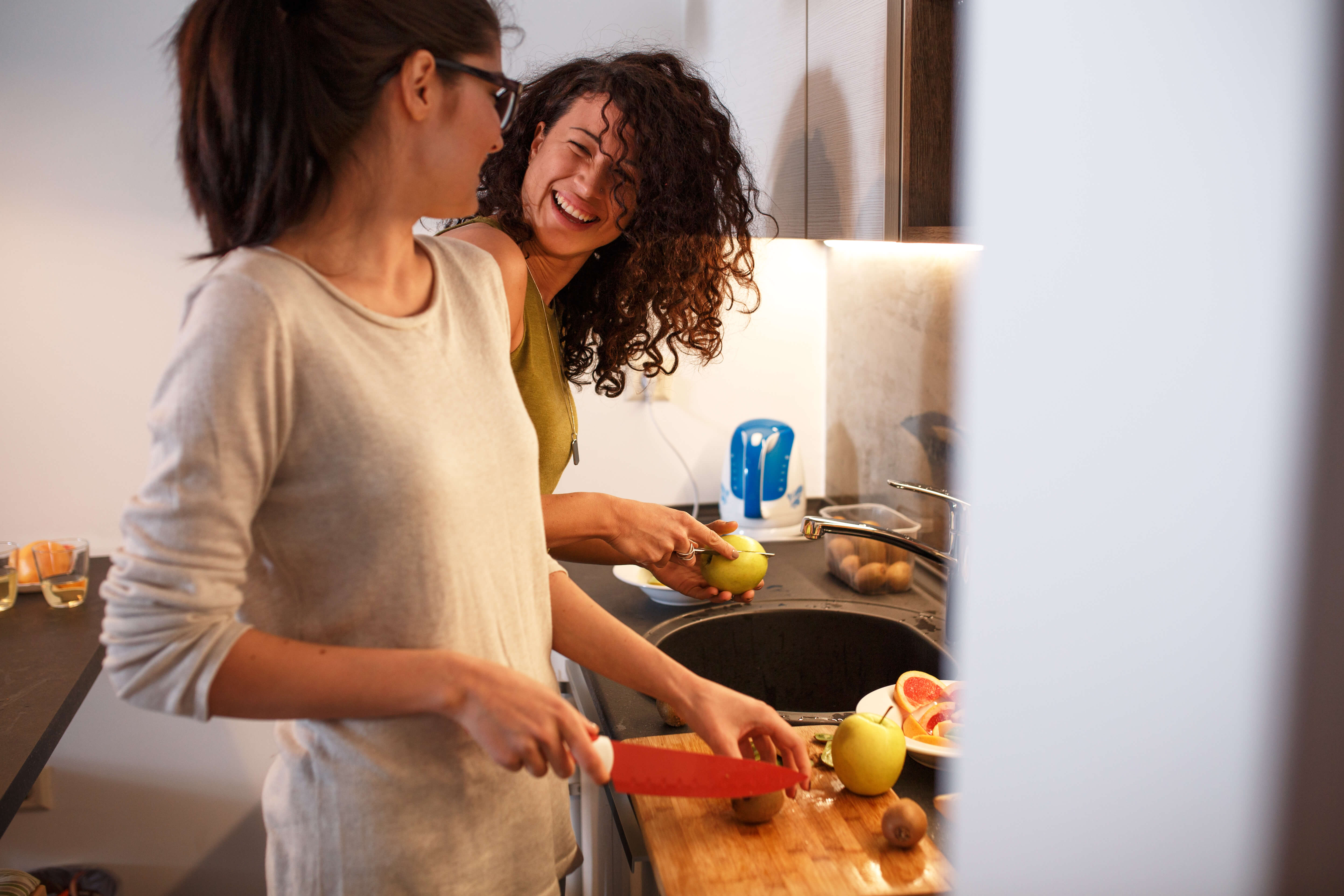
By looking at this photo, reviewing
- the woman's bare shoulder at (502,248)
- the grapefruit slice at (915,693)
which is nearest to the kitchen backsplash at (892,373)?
the grapefruit slice at (915,693)

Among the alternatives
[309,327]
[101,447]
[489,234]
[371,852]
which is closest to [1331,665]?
[309,327]

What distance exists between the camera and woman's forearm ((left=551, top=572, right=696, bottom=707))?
0.90m

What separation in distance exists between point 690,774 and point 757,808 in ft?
0.52

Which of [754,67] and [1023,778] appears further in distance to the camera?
[754,67]

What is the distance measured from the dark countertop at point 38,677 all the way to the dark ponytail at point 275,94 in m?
0.86

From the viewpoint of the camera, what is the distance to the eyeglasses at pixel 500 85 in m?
0.67

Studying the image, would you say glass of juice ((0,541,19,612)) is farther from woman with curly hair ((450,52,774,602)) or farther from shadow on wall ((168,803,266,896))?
woman with curly hair ((450,52,774,602))

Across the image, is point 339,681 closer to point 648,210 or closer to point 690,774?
point 690,774

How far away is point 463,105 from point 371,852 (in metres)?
0.57

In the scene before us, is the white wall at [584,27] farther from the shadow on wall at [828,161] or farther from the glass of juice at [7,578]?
the glass of juice at [7,578]

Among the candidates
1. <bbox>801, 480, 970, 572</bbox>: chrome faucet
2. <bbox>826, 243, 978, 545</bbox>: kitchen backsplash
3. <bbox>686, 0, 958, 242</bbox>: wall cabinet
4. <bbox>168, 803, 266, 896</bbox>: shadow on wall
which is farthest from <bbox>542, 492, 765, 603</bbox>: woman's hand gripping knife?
<bbox>168, 803, 266, 896</bbox>: shadow on wall

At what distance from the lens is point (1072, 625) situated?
0.23m

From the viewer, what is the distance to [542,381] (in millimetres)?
1173

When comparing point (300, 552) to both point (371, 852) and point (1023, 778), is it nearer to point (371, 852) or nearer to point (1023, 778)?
point (371, 852)
